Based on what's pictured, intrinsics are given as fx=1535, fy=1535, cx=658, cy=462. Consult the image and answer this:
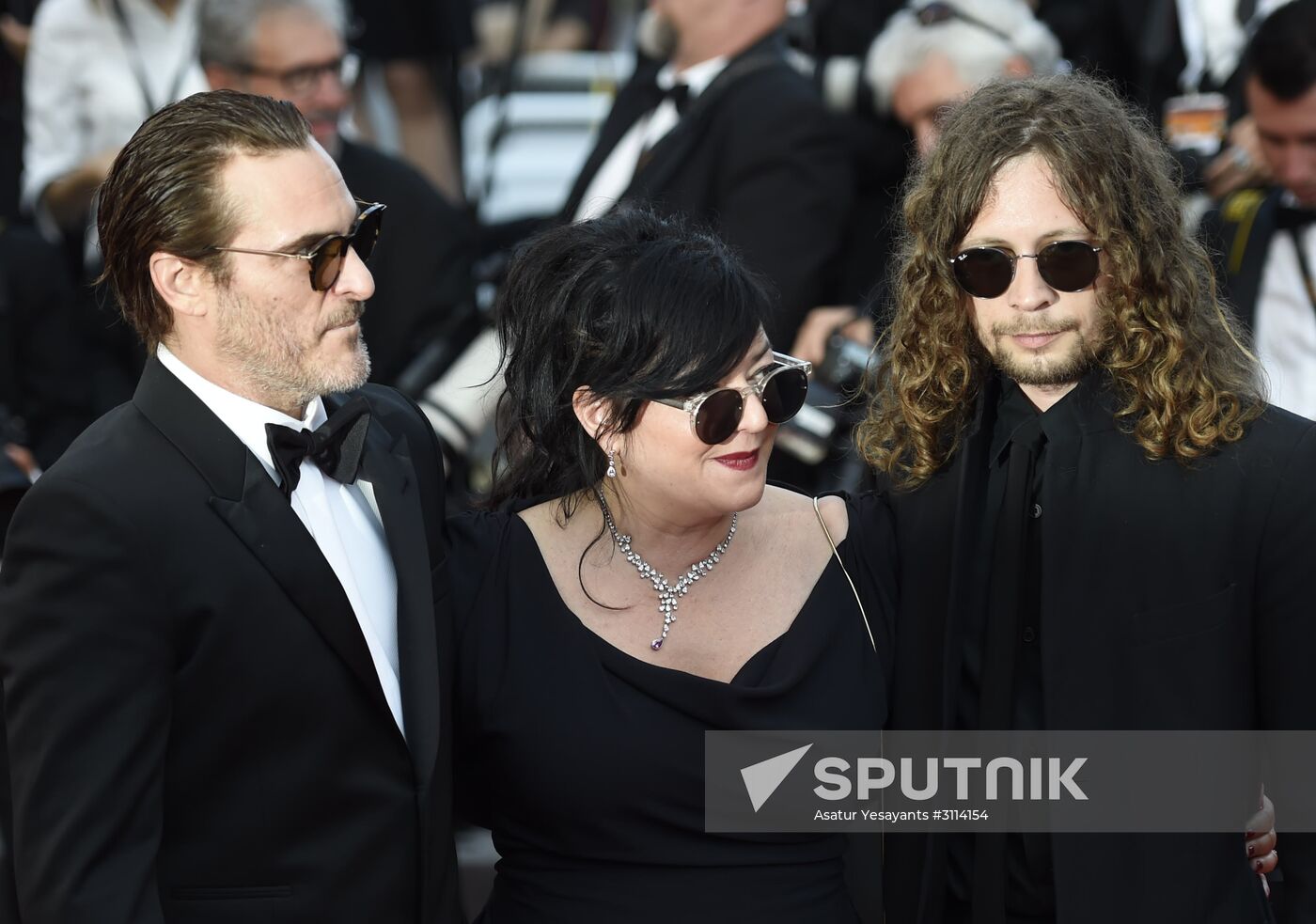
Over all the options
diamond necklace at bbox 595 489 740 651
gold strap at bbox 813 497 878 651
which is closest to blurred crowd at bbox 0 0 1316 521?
gold strap at bbox 813 497 878 651

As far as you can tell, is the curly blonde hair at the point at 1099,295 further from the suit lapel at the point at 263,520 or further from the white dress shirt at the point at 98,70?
the white dress shirt at the point at 98,70

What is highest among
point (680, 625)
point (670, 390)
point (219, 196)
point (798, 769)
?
point (219, 196)

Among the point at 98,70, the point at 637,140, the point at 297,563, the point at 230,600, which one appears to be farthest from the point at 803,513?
Result: the point at 98,70

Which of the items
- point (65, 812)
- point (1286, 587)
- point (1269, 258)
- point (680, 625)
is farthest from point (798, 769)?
point (1269, 258)

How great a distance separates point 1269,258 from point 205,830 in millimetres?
3396

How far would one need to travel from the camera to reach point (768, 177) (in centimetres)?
457

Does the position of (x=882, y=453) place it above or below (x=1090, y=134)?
below

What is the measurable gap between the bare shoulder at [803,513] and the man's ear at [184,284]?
120 centimetres

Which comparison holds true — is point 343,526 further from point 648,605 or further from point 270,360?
point 648,605

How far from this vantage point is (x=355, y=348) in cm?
263

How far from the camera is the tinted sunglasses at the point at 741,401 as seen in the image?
2803mm

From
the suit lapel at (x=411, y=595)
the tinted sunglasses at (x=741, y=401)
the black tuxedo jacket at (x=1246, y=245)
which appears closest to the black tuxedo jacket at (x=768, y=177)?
the black tuxedo jacket at (x=1246, y=245)

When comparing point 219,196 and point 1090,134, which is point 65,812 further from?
point 1090,134

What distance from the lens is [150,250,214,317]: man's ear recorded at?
247cm
